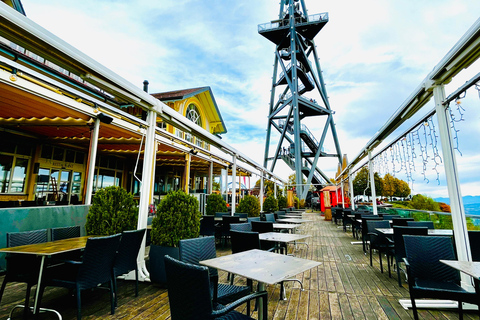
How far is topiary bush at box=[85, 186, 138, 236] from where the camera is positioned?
3.46m

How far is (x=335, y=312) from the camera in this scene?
2627mm

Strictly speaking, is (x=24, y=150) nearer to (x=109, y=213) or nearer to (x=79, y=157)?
(x=79, y=157)

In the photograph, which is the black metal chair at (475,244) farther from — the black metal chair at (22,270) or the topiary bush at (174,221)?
the black metal chair at (22,270)

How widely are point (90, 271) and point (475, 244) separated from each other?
15.5ft

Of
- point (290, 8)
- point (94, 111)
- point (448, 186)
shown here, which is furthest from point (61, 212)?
point (290, 8)

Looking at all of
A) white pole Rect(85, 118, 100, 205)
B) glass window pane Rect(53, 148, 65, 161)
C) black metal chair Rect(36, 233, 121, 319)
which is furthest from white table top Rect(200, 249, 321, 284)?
glass window pane Rect(53, 148, 65, 161)

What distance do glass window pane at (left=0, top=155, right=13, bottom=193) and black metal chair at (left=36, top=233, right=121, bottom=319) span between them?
6897 millimetres

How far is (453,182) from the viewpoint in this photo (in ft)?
9.91

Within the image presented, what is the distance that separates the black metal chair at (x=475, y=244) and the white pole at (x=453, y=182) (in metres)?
0.22

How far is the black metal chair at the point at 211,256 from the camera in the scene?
2.02m

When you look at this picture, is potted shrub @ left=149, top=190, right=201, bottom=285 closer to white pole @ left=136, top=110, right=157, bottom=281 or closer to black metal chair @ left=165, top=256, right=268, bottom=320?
white pole @ left=136, top=110, right=157, bottom=281

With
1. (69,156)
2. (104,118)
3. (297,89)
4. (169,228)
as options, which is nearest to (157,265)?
(169,228)

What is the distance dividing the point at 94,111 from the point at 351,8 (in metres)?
→ 9.27

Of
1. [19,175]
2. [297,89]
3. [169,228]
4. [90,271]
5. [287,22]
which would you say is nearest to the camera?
[90,271]
